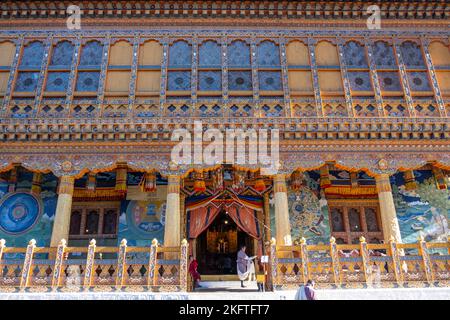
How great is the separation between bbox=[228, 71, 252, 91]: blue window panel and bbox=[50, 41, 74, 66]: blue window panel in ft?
19.9

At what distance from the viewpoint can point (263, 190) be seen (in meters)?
15.0

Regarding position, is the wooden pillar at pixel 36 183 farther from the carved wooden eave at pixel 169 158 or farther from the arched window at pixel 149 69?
the arched window at pixel 149 69

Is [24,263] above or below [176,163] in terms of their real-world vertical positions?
below

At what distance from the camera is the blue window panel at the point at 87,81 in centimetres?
1401

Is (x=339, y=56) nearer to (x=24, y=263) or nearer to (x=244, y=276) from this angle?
(x=244, y=276)

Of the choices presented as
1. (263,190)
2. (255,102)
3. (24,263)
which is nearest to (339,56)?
(255,102)

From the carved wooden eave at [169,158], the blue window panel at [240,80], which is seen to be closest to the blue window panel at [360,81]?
the carved wooden eave at [169,158]

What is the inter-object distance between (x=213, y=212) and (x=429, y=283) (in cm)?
751

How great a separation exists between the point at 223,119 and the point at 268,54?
11.8ft

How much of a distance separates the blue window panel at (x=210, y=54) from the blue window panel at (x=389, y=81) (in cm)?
607

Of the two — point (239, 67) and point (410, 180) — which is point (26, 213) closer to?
point (239, 67)

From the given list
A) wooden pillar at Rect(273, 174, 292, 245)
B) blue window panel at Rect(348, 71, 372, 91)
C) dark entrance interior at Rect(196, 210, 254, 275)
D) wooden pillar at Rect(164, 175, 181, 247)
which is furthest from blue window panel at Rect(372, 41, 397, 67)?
dark entrance interior at Rect(196, 210, 254, 275)
